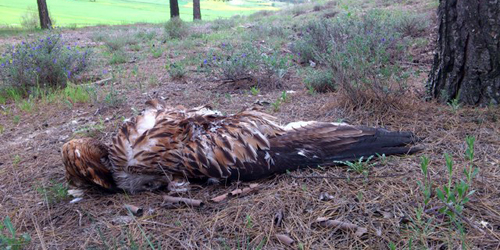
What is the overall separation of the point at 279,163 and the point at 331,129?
53cm

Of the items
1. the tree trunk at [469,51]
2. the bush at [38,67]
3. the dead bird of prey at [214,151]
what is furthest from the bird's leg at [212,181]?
the bush at [38,67]

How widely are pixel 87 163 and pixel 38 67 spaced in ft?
14.9

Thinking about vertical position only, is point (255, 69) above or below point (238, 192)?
above

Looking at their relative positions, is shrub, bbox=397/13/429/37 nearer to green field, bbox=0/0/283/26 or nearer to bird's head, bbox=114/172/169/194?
bird's head, bbox=114/172/169/194

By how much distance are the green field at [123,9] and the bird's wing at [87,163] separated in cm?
2658

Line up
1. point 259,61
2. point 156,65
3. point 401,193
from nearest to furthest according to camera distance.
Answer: point 401,193, point 259,61, point 156,65

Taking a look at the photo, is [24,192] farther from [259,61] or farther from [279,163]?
[259,61]

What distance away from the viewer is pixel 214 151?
2.93 meters

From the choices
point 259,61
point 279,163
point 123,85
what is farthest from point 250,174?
point 123,85

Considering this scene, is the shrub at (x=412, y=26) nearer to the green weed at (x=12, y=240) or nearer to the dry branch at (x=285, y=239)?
the dry branch at (x=285, y=239)

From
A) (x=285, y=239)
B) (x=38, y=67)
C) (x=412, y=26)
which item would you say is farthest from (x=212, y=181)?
(x=412, y=26)

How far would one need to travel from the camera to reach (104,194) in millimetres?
3117

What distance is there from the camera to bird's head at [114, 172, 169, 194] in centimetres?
304

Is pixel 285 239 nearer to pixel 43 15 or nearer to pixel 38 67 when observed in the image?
pixel 38 67
